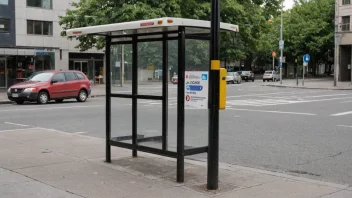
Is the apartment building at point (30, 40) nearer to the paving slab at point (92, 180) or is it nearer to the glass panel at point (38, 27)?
the glass panel at point (38, 27)

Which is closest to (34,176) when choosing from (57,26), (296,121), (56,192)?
(56,192)

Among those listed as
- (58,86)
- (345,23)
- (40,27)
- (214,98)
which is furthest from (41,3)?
(214,98)

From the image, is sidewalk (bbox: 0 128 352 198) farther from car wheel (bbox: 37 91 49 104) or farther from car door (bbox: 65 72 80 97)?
car door (bbox: 65 72 80 97)

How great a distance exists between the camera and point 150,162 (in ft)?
26.0

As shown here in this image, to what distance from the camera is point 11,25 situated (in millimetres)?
38031

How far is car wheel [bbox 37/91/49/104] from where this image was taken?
22.5 meters

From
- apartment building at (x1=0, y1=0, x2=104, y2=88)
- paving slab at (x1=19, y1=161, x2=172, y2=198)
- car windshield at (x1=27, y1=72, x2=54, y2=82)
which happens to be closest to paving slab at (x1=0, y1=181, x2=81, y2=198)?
paving slab at (x1=19, y1=161, x2=172, y2=198)

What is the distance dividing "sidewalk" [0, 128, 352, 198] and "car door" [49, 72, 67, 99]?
14106 mm

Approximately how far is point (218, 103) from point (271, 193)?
142 cm

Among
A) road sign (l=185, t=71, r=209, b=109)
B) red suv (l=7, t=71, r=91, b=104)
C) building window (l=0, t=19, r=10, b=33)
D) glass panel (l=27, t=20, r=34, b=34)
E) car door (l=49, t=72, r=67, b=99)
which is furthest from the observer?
glass panel (l=27, t=20, r=34, b=34)

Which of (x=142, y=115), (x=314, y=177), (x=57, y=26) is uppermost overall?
(x=57, y=26)

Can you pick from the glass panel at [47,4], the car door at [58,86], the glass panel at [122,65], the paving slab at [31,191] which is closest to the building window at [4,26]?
the glass panel at [47,4]

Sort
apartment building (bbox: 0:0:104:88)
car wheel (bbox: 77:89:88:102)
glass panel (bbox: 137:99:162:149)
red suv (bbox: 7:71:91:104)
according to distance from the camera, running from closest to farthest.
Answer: glass panel (bbox: 137:99:162:149), red suv (bbox: 7:71:91:104), car wheel (bbox: 77:89:88:102), apartment building (bbox: 0:0:104:88)

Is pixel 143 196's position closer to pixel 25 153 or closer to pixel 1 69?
pixel 25 153
